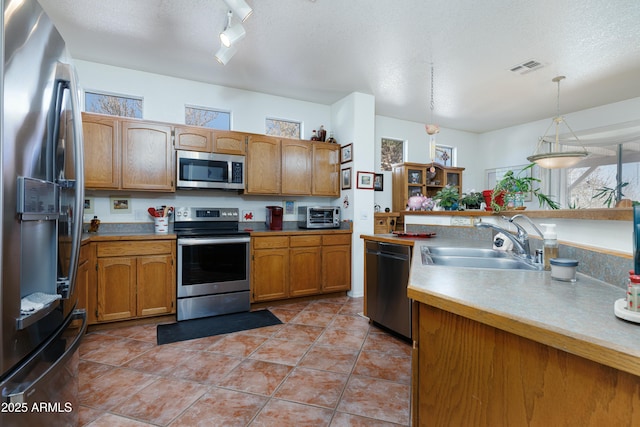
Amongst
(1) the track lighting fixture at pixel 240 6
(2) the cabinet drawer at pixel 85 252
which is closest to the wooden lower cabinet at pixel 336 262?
(2) the cabinet drawer at pixel 85 252

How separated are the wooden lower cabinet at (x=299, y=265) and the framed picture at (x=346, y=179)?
68 centimetres

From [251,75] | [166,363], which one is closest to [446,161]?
[251,75]

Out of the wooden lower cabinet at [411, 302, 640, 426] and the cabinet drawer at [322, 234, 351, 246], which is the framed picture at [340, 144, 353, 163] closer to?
the cabinet drawer at [322, 234, 351, 246]

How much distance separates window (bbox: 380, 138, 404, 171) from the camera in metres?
5.21

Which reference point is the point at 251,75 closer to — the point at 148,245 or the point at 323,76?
the point at 323,76

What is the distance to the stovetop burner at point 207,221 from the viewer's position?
3.34m

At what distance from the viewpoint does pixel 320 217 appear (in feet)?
13.3

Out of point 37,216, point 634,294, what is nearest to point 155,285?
point 37,216

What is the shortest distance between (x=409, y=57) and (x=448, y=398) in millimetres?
3108

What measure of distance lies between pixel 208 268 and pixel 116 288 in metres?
0.82

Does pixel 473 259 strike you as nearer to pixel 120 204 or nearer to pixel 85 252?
pixel 85 252

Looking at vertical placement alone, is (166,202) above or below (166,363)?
above

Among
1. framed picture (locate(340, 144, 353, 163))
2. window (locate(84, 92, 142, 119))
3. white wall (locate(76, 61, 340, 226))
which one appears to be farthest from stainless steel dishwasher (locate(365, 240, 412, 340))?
window (locate(84, 92, 142, 119))

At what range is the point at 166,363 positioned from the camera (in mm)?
2232
